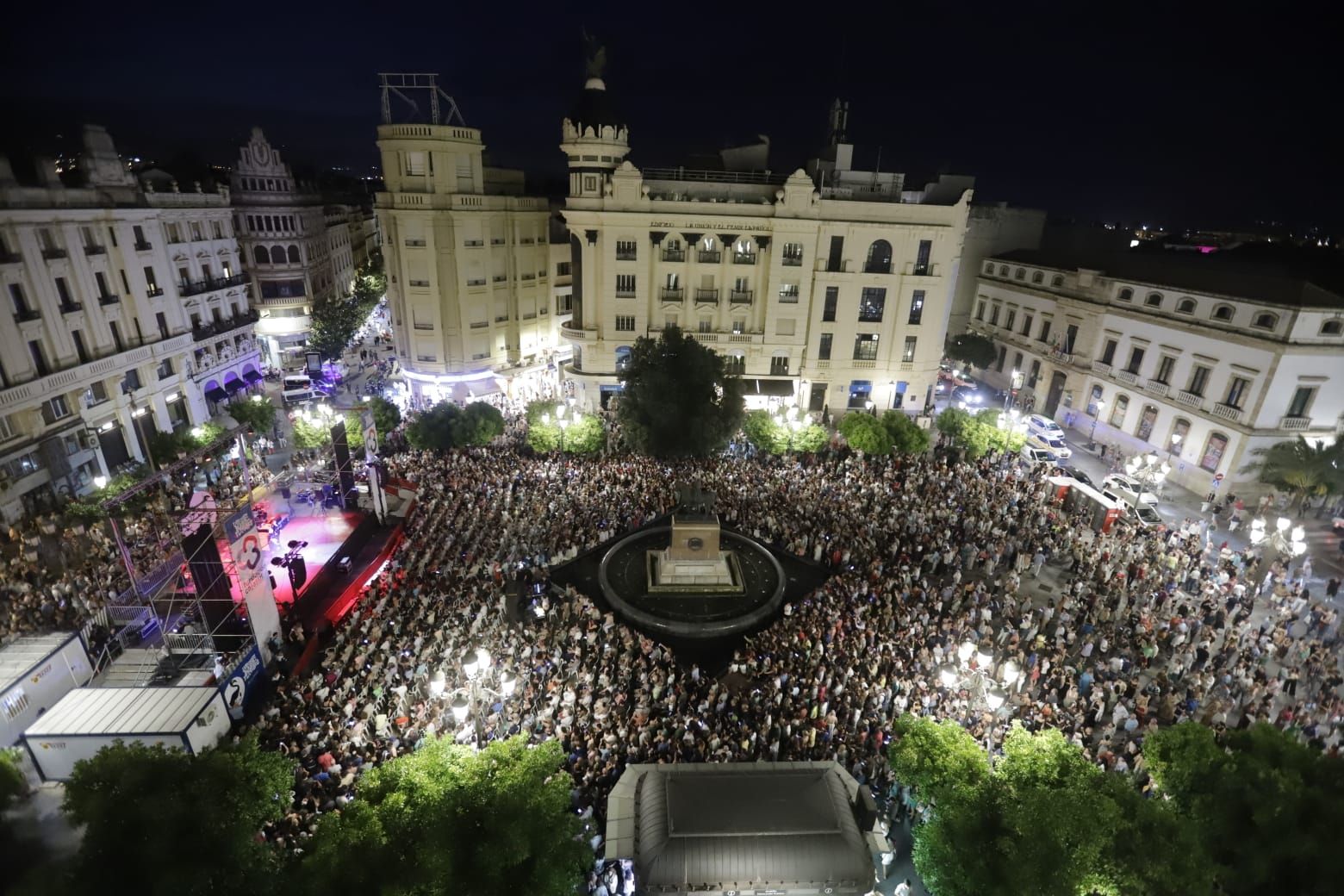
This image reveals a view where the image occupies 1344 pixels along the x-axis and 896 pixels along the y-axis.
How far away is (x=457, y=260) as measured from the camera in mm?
39094

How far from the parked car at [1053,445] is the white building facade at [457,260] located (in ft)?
105

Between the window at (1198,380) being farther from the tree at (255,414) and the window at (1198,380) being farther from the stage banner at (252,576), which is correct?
the tree at (255,414)

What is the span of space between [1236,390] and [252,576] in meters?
41.0

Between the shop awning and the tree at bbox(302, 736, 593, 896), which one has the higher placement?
the tree at bbox(302, 736, 593, 896)

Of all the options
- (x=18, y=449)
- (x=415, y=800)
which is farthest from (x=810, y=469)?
(x=18, y=449)

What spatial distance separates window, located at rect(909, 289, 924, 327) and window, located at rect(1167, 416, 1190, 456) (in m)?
14.3

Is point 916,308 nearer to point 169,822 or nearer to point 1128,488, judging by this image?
point 1128,488

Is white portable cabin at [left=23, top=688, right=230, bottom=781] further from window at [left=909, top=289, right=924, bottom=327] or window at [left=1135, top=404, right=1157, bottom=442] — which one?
window at [left=1135, top=404, right=1157, bottom=442]

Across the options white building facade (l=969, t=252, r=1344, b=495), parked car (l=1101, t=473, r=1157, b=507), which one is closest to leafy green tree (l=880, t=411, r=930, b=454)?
parked car (l=1101, t=473, r=1157, b=507)

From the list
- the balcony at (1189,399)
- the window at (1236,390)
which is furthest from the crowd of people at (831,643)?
the balcony at (1189,399)

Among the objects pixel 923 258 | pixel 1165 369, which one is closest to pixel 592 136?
pixel 923 258

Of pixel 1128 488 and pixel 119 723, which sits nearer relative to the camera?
pixel 119 723

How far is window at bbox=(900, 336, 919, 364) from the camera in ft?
134

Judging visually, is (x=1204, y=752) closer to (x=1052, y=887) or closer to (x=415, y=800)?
(x=1052, y=887)
